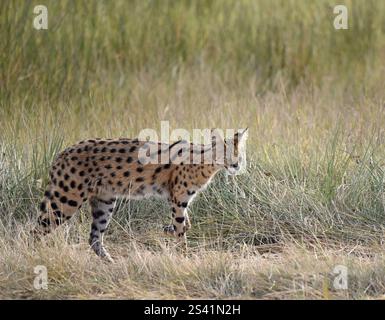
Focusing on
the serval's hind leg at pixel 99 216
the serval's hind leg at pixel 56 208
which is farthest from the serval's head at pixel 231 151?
the serval's hind leg at pixel 56 208

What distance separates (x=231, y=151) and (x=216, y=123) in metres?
1.63

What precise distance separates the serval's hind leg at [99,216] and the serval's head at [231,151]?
73cm

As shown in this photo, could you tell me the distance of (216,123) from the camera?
754 centimetres

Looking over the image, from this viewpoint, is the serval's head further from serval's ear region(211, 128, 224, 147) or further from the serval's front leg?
the serval's front leg

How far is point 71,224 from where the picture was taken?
616 centimetres

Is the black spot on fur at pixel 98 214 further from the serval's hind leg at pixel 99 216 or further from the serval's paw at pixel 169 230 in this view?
the serval's paw at pixel 169 230

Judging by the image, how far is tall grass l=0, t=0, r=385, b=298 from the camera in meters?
5.32

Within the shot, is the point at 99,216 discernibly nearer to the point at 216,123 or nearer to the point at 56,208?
the point at 56,208

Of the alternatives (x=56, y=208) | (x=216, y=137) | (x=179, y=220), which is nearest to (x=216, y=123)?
(x=216, y=137)

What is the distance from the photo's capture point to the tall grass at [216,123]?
5316 mm

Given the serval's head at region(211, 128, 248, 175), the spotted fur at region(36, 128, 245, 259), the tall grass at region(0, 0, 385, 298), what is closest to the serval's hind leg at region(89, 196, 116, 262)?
the spotted fur at region(36, 128, 245, 259)

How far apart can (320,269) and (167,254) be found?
33.6 inches

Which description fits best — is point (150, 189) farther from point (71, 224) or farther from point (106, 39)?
point (106, 39)

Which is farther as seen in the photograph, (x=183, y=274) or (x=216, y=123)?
(x=216, y=123)
